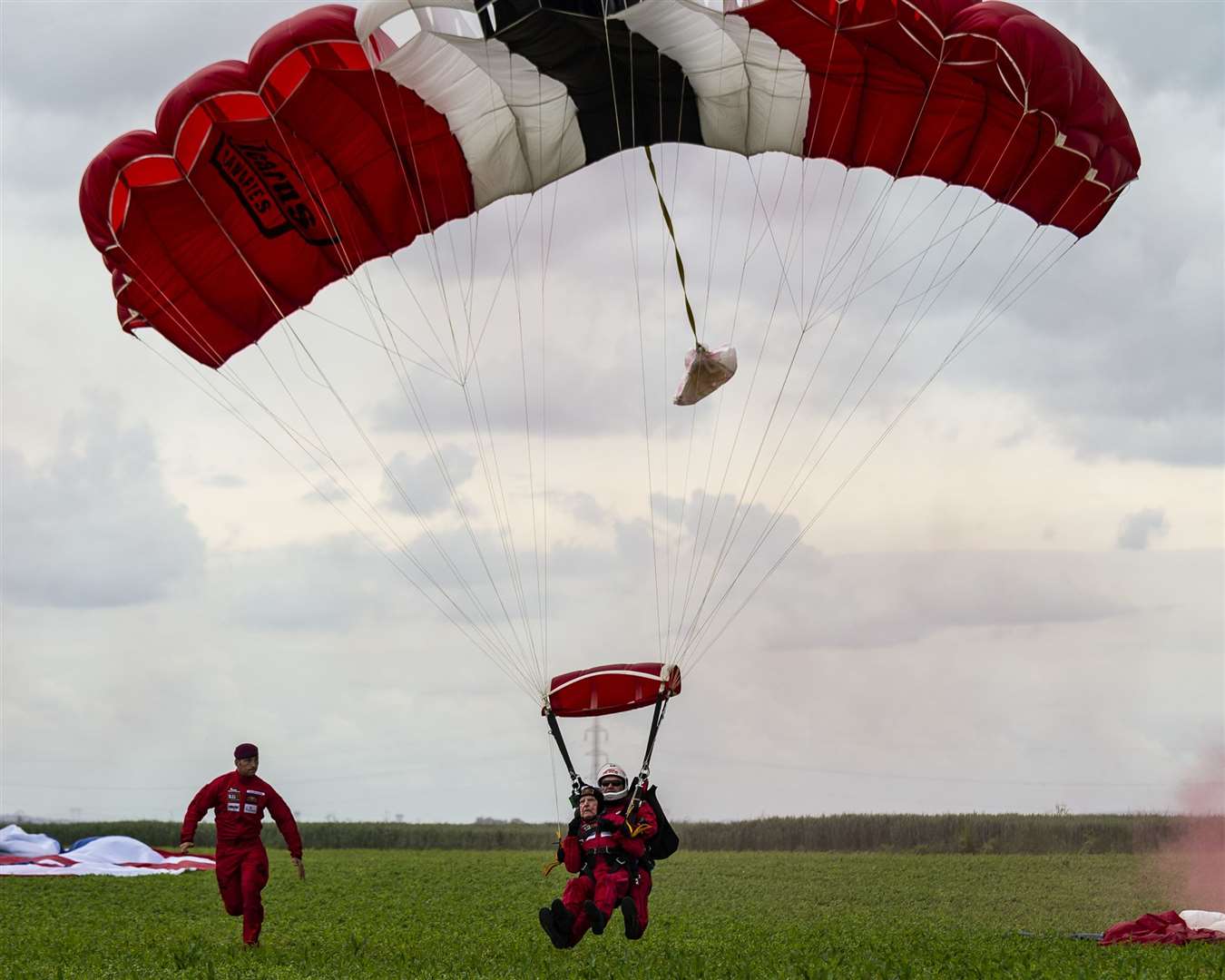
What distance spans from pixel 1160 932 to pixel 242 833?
29.4ft

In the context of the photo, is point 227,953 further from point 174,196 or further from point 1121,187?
point 1121,187

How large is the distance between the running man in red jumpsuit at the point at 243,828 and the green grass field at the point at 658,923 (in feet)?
1.46

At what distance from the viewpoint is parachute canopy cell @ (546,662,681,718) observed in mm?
12070

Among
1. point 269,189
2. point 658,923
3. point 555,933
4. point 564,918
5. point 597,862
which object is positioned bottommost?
point 658,923

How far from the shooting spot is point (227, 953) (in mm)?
12312

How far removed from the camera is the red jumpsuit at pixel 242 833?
12.7 meters

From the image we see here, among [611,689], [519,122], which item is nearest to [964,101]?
[519,122]

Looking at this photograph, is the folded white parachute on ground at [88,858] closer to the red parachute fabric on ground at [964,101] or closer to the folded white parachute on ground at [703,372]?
the folded white parachute on ground at [703,372]

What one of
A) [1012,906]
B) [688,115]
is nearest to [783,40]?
[688,115]

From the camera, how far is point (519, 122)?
13.6 metres

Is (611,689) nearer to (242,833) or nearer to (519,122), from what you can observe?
(242,833)

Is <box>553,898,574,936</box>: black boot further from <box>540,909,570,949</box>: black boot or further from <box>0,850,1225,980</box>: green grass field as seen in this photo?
<box>0,850,1225,980</box>: green grass field

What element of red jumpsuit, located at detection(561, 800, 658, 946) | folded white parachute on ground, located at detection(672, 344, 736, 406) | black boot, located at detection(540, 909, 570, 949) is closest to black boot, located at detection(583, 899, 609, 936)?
red jumpsuit, located at detection(561, 800, 658, 946)

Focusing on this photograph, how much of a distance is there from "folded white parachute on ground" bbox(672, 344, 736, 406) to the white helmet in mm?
3758
